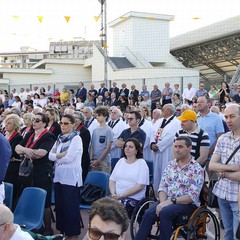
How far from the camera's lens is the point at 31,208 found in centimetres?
490

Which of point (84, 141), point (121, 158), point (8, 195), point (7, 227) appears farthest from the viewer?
point (84, 141)

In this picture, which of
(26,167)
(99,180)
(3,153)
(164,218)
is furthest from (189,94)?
(3,153)

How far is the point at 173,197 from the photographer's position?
4773 millimetres

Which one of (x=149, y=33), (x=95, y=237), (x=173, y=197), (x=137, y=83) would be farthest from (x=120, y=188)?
(x=149, y=33)

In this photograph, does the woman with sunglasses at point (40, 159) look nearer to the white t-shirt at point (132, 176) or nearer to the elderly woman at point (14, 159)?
the elderly woman at point (14, 159)

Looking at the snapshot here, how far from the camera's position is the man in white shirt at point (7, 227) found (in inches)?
114

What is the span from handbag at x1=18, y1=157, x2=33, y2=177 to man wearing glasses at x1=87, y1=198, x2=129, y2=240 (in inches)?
114

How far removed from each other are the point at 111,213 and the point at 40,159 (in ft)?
10.1

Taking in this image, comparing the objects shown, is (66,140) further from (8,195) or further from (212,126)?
(212,126)

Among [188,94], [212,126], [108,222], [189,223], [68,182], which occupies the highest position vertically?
[188,94]

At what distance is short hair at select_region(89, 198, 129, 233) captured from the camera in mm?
2527

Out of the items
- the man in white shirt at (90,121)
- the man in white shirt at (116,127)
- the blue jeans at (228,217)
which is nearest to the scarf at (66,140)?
the blue jeans at (228,217)

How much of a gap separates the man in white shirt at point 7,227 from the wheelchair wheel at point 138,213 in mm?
2039

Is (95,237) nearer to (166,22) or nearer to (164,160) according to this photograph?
(164,160)
